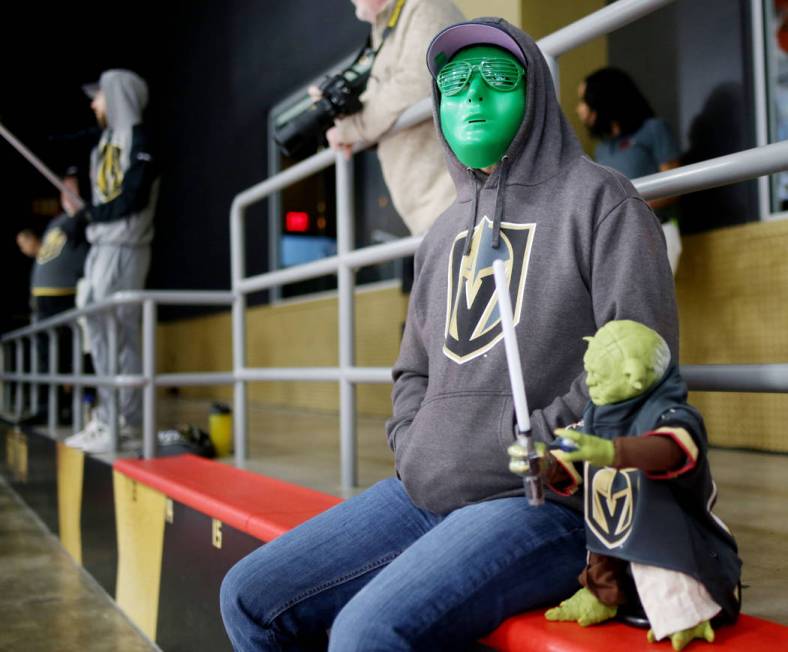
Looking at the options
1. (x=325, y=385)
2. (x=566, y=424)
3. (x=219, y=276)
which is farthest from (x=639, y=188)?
(x=219, y=276)

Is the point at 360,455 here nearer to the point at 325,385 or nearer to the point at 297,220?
the point at 325,385

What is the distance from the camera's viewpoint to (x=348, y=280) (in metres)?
2.06

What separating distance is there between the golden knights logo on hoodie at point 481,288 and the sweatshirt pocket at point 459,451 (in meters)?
0.07

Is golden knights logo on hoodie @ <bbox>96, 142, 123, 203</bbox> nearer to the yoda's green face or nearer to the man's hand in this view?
the man's hand

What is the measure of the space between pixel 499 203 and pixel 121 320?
2.54m

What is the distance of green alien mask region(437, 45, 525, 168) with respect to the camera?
1026mm

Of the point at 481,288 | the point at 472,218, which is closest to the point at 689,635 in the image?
the point at 481,288

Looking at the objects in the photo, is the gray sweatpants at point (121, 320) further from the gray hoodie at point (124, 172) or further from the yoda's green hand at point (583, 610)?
the yoda's green hand at point (583, 610)

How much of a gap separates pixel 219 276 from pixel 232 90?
1.85 metres

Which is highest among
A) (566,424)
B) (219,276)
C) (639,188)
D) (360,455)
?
(219,276)

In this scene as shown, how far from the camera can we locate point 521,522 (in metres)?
0.91

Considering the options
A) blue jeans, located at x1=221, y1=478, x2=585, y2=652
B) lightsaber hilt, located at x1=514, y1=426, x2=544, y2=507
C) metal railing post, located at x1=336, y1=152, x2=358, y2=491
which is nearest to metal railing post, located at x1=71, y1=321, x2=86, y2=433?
metal railing post, located at x1=336, y1=152, x2=358, y2=491

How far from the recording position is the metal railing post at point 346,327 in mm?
2016

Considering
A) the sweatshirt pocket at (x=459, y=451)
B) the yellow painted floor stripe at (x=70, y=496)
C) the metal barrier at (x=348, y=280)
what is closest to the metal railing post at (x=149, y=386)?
the metal barrier at (x=348, y=280)
